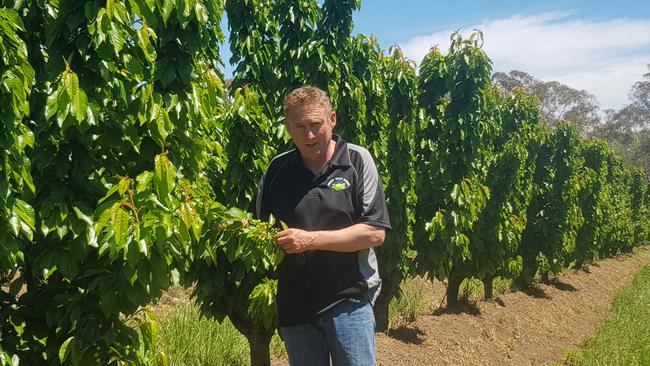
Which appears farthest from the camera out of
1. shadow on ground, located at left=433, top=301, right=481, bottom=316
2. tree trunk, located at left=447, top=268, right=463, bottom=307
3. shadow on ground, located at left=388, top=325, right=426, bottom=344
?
tree trunk, located at left=447, top=268, right=463, bottom=307

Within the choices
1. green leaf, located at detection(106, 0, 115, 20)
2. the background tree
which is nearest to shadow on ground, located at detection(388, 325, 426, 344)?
green leaf, located at detection(106, 0, 115, 20)

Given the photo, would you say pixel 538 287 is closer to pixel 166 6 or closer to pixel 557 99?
pixel 166 6

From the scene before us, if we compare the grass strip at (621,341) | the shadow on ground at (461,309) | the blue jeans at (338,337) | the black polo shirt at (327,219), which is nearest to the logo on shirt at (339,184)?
the black polo shirt at (327,219)

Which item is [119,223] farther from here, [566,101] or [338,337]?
[566,101]

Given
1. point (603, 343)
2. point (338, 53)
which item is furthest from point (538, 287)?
point (338, 53)

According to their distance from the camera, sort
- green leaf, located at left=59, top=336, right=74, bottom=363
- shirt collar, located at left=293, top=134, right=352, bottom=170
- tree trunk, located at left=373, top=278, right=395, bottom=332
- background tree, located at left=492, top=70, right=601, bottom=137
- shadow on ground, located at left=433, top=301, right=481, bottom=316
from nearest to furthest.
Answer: shirt collar, located at left=293, top=134, right=352, bottom=170
green leaf, located at left=59, top=336, right=74, bottom=363
tree trunk, located at left=373, top=278, right=395, bottom=332
shadow on ground, located at left=433, top=301, right=481, bottom=316
background tree, located at left=492, top=70, right=601, bottom=137

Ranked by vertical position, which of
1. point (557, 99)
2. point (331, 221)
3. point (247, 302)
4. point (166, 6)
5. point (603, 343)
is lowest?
point (603, 343)

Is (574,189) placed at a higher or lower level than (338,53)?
lower

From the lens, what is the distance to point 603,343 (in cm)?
767

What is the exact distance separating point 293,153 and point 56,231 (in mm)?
1203

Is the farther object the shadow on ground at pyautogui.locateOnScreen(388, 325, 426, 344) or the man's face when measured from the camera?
the shadow on ground at pyautogui.locateOnScreen(388, 325, 426, 344)

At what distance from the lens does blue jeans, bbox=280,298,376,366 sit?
8.10ft

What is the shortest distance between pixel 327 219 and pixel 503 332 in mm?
6303

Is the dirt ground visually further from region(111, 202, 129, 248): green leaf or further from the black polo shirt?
region(111, 202, 129, 248): green leaf
